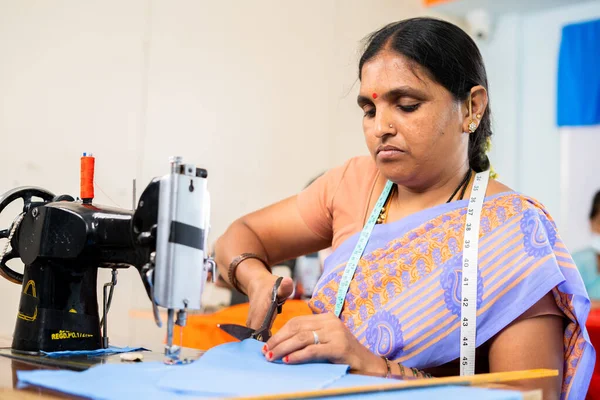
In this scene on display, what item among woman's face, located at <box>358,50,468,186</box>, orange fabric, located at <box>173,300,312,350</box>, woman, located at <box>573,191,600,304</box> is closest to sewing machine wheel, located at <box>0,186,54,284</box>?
woman's face, located at <box>358,50,468,186</box>

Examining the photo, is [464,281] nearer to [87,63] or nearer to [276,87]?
[87,63]

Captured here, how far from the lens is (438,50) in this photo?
1.54 m

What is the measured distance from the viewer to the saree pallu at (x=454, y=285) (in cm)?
138

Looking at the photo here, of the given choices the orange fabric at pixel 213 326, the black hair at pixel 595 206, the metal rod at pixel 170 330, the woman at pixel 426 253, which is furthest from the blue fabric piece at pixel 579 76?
the metal rod at pixel 170 330

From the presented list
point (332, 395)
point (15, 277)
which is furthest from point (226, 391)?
point (15, 277)

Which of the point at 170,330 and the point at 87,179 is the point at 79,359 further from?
the point at 87,179

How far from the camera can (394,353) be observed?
1.43m

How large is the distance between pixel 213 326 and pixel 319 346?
4.10 ft

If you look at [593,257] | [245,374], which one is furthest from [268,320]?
[593,257]

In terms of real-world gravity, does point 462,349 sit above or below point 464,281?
below

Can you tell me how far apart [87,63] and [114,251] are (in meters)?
2.27

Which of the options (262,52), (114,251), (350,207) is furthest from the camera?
(262,52)

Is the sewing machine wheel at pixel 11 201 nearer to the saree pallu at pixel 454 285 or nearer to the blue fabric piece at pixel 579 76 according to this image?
the saree pallu at pixel 454 285

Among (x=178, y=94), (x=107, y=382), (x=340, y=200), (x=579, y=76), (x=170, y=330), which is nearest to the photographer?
(x=107, y=382)
